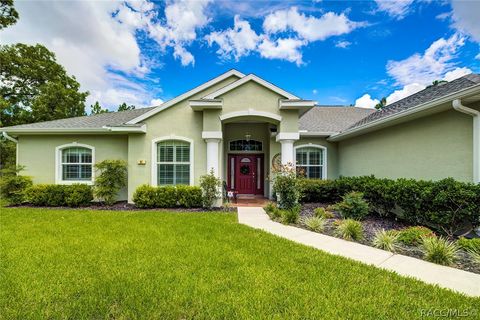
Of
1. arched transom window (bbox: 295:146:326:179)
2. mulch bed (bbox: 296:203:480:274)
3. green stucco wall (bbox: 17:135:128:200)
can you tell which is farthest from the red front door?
green stucco wall (bbox: 17:135:128:200)

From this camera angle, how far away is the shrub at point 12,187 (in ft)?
33.1

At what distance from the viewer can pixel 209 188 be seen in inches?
376

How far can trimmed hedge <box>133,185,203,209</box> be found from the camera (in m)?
9.66

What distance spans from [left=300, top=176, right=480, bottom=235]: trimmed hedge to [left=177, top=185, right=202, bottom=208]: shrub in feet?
21.9

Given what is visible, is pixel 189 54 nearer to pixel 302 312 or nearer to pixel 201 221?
pixel 201 221

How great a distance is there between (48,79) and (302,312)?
103ft

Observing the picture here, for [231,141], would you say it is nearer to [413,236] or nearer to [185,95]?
[185,95]

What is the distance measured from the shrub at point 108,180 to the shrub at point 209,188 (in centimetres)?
390

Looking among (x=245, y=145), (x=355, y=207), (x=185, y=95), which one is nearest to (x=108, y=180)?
(x=185, y=95)

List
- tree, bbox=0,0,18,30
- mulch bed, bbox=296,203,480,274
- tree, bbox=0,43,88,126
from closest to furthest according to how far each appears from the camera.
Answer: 1. mulch bed, bbox=296,203,480,274
2. tree, bbox=0,0,18,30
3. tree, bbox=0,43,88,126

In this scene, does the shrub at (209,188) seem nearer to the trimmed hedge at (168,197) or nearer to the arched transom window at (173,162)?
the trimmed hedge at (168,197)

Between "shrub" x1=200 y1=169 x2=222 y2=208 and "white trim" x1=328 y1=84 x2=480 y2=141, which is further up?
"white trim" x1=328 y1=84 x2=480 y2=141

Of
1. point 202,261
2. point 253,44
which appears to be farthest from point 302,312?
point 253,44

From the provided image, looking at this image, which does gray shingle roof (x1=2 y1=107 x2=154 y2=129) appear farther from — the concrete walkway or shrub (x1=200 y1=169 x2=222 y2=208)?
the concrete walkway
